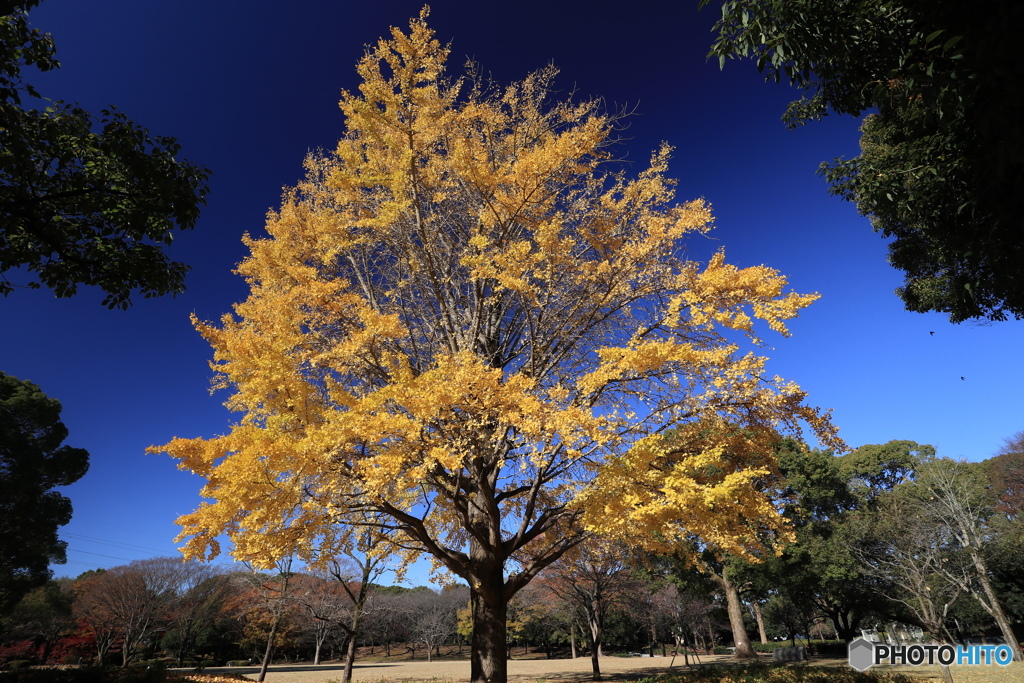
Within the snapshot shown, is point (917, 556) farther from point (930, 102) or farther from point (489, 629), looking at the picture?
point (930, 102)

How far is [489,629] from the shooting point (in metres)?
8.02

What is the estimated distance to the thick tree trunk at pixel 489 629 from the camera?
7.73m

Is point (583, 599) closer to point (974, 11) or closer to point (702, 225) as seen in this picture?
point (702, 225)

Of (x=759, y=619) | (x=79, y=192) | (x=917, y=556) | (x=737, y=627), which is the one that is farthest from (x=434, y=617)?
(x=79, y=192)

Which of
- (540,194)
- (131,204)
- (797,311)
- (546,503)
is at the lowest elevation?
(546,503)

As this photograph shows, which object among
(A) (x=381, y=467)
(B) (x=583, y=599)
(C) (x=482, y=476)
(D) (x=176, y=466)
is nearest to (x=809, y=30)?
(A) (x=381, y=467)

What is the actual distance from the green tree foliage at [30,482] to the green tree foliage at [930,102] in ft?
86.0

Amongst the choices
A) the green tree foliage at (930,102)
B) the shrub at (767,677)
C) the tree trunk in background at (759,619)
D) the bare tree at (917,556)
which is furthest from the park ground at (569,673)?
the green tree foliage at (930,102)

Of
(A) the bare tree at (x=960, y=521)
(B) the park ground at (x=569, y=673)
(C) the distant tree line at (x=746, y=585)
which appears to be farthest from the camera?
(C) the distant tree line at (x=746, y=585)

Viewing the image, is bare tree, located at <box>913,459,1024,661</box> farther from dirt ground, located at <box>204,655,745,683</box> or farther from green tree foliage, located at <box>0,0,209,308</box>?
green tree foliage, located at <box>0,0,209,308</box>

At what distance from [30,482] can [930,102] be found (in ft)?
90.1

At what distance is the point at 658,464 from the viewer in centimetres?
721

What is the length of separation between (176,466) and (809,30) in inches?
385

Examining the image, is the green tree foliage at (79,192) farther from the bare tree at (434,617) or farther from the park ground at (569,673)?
the bare tree at (434,617)
